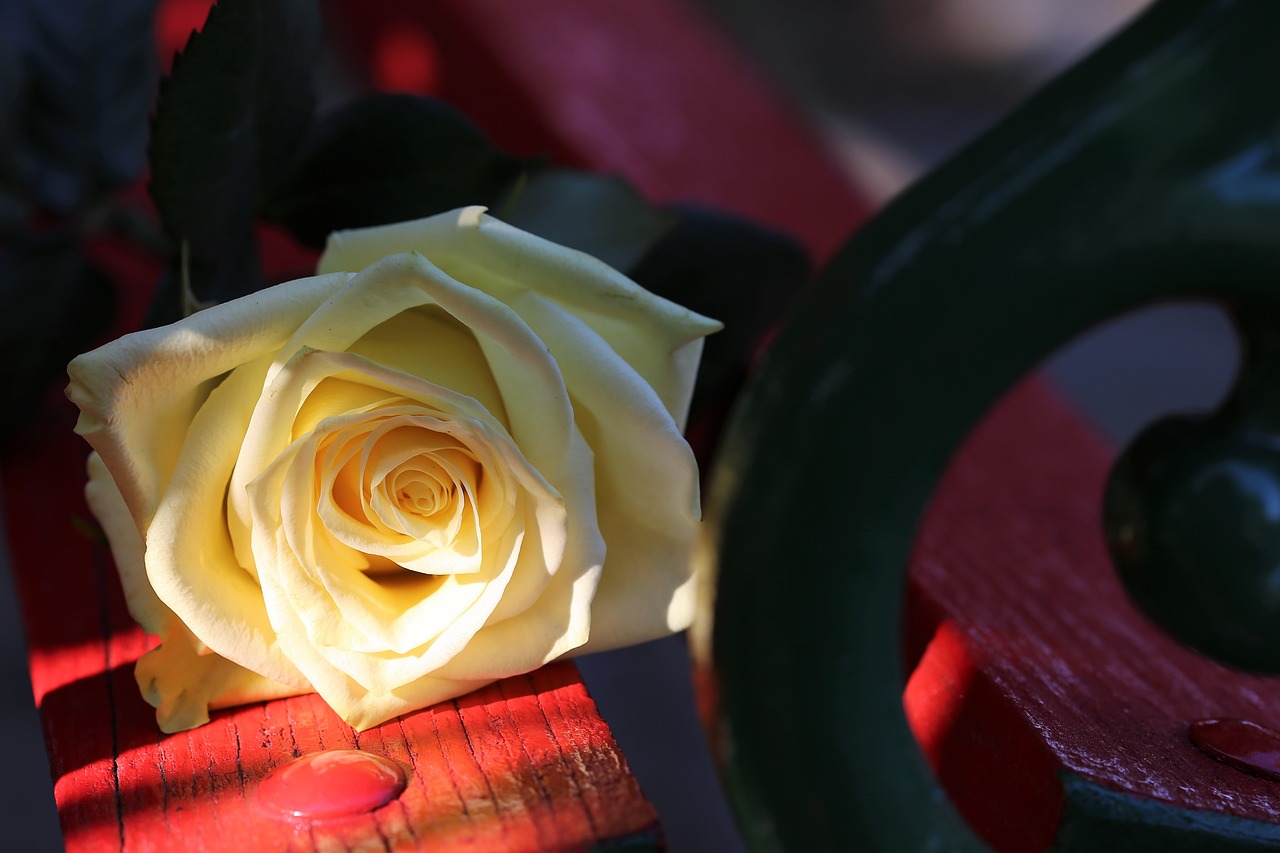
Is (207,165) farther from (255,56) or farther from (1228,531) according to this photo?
(1228,531)

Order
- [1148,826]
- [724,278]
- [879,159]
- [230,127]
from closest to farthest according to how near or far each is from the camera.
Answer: [1148,826] → [230,127] → [724,278] → [879,159]

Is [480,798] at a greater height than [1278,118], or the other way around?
[1278,118]

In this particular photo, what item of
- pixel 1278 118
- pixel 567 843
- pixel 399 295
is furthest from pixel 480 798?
pixel 1278 118

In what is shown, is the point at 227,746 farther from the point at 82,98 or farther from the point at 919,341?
the point at 82,98

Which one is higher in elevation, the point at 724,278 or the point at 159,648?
the point at 724,278

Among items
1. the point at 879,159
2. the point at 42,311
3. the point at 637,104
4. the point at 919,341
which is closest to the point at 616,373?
the point at 919,341

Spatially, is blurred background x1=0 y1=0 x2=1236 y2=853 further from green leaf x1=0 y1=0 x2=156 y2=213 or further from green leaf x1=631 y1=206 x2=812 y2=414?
green leaf x1=631 y1=206 x2=812 y2=414
